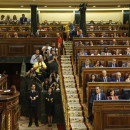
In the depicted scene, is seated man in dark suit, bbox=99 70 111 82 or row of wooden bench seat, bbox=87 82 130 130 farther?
seated man in dark suit, bbox=99 70 111 82

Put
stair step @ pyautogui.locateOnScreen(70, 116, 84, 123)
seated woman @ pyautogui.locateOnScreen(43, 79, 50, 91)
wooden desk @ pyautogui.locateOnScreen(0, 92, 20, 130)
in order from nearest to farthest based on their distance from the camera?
wooden desk @ pyautogui.locateOnScreen(0, 92, 20, 130)
stair step @ pyautogui.locateOnScreen(70, 116, 84, 123)
seated woman @ pyautogui.locateOnScreen(43, 79, 50, 91)

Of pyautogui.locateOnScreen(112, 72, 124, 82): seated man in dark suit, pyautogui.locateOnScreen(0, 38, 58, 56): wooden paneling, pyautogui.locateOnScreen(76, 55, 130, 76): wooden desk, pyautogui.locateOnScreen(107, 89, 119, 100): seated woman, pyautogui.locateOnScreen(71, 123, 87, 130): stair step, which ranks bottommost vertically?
pyautogui.locateOnScreen(71, 123, 87, 130): stair step

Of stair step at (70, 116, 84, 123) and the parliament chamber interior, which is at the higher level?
the parliament chamber interior

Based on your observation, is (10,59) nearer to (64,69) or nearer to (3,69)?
(3,69)

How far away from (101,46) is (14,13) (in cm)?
1092

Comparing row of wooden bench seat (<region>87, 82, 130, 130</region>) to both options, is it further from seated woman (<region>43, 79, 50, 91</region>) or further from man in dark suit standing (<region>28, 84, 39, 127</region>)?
seated woman (<region>43, 79, 50, 91</region>)

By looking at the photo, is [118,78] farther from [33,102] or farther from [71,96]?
[33,102]

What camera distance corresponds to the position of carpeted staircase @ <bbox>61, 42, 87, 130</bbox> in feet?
30.3

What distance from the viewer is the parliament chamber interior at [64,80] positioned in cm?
782

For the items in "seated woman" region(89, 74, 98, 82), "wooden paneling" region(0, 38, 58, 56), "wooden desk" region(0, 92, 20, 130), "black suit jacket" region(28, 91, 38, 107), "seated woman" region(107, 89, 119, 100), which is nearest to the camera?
"wooden desk" region(0, 92, 20, 130)

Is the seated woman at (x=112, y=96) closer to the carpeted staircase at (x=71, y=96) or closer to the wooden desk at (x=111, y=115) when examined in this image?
the carpeted staircase at (x=71, y=96)

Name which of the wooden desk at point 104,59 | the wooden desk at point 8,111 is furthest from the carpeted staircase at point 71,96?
the wooden desk at point 8,111

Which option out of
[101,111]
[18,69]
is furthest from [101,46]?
[101,111]

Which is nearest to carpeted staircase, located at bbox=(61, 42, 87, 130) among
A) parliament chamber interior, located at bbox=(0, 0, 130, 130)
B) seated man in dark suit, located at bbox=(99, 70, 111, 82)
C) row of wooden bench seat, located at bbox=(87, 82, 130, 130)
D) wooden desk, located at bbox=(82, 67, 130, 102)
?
parliament chamber interior, located at bbox=(0, 0, 130, 130)
